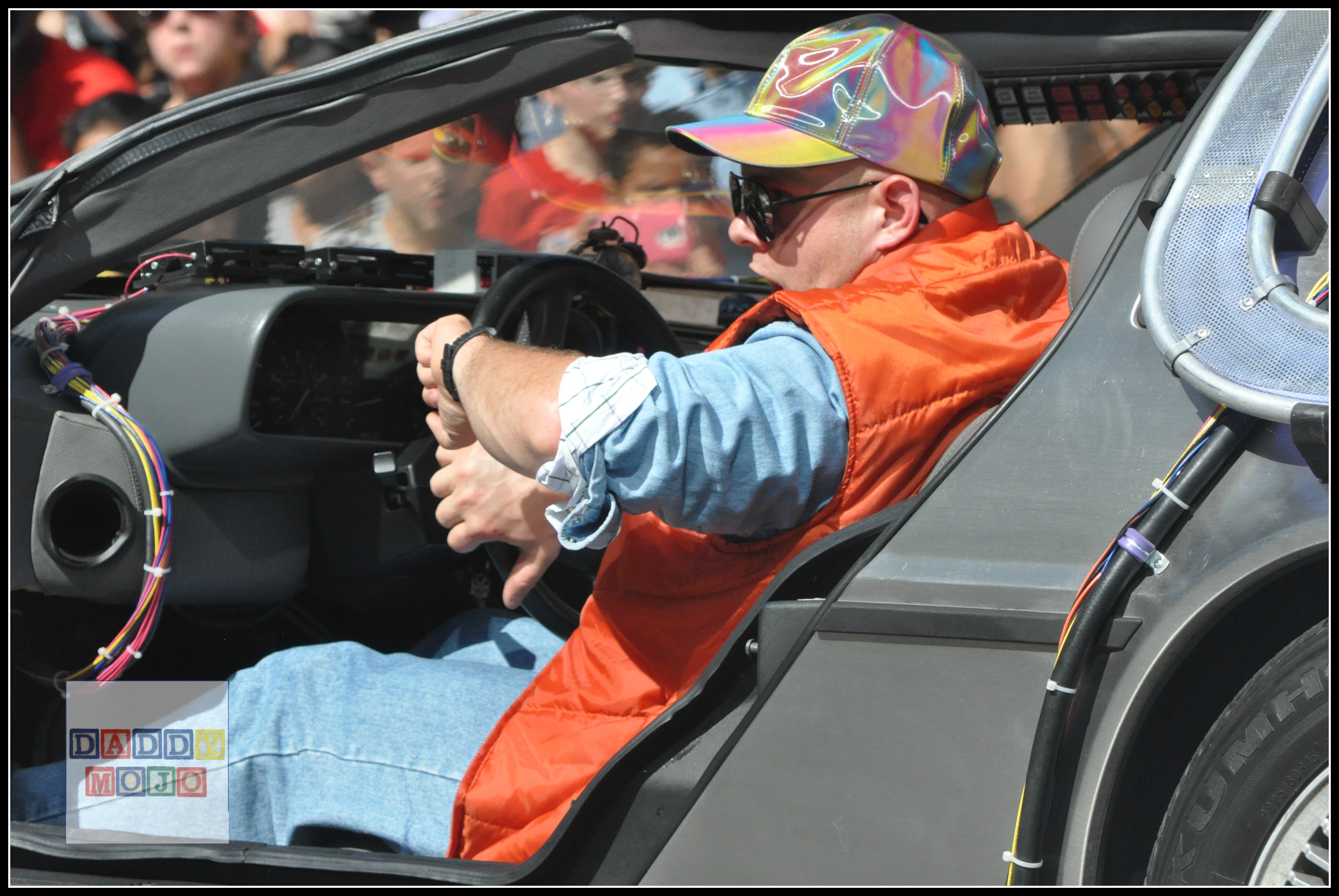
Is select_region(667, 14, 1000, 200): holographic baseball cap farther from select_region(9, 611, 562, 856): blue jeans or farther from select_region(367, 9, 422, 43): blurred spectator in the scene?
select_region(367, 9, 422, 43): blurred spectator

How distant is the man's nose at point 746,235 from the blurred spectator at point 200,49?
3.92 m

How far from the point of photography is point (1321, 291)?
36.6 inches

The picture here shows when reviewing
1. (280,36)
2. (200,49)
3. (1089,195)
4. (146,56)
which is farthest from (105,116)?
(1089,195)

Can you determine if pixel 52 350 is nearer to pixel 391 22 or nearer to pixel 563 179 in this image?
pixel 563 179

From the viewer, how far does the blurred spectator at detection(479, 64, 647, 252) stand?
7.24ft

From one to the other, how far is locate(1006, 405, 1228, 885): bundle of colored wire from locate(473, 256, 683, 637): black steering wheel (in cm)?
96

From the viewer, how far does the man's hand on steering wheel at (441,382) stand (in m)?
1.38

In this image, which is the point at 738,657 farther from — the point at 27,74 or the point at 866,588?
the point at 27,74

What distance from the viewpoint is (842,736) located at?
106cm

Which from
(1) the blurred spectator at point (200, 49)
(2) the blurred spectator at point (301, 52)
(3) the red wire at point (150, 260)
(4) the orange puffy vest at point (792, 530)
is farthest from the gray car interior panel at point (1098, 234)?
(1) the blurred spectator at point (200, 49)

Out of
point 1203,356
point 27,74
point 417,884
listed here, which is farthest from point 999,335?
point 27,74

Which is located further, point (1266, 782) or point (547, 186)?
point (547, 186)

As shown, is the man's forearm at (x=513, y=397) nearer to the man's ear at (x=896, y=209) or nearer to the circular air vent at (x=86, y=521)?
the man's ear at (x=896, y=209)

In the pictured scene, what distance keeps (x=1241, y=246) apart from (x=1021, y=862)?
562mm
